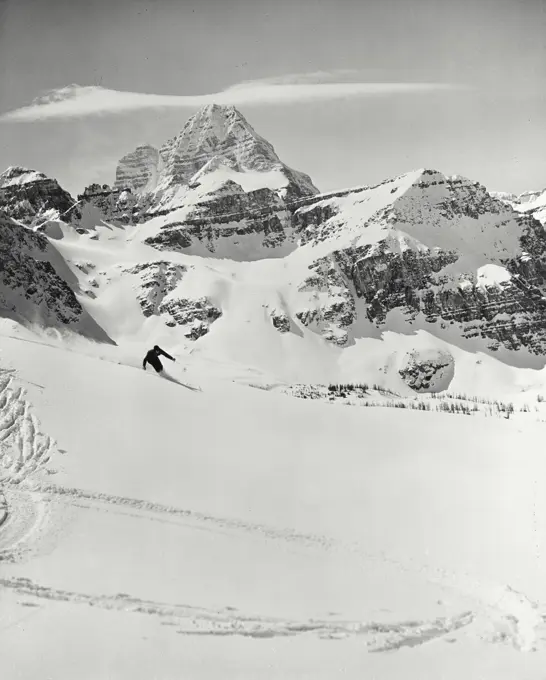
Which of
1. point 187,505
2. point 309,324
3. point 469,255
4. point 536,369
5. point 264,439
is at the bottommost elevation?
point 536,369

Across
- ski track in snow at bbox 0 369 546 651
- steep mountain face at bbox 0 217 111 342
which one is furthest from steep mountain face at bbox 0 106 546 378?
ski track in snow at bbox 0 369 546 651

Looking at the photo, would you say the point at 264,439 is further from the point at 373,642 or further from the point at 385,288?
the point at 385,288

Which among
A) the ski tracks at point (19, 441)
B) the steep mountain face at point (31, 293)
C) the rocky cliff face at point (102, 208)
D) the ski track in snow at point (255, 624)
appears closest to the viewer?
the ski track in snow at point (255, 624)

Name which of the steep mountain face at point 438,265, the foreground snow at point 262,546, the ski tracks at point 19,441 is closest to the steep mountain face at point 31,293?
the ski tracks at point 19,441

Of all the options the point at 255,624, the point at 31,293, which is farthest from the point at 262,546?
the point at 31,293

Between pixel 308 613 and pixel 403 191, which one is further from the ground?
pixel 308 613

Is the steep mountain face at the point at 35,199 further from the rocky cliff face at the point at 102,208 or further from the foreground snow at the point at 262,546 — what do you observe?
the foreground snow at the point at 262,546

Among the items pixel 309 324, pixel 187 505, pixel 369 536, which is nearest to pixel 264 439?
pixel 187 505

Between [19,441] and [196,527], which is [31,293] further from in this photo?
[196,527]
